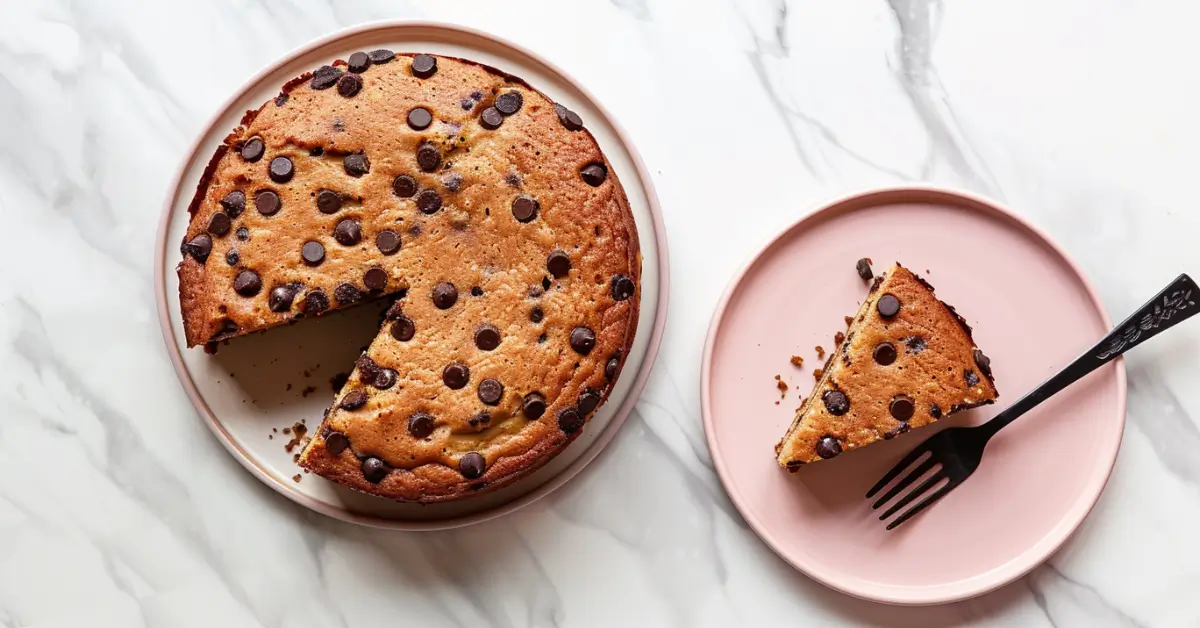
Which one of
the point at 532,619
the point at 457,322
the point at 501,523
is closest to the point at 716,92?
the point at 457,322

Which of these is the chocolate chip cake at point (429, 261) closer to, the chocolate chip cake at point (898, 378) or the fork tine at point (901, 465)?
the chocolate chip cake at point (898, 378)

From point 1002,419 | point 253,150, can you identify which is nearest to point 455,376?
point 253,150

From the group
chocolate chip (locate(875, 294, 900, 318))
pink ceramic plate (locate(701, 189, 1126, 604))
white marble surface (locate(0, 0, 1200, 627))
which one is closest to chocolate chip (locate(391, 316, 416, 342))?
white marble surface (locate(0, 0, 1200, 627))

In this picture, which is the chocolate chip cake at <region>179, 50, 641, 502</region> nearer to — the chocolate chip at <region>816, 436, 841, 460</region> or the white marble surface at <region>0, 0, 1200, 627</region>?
the white marble surface at <region>0, 0, 1200, 627</region>

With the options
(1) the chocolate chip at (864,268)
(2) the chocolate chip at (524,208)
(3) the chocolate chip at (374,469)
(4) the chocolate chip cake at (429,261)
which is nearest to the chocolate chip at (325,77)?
(4) the chocolate chip cake at (429,261)

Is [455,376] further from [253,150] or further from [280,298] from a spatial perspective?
[253,150]

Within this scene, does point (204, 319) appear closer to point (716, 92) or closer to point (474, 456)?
point (474, 456)
